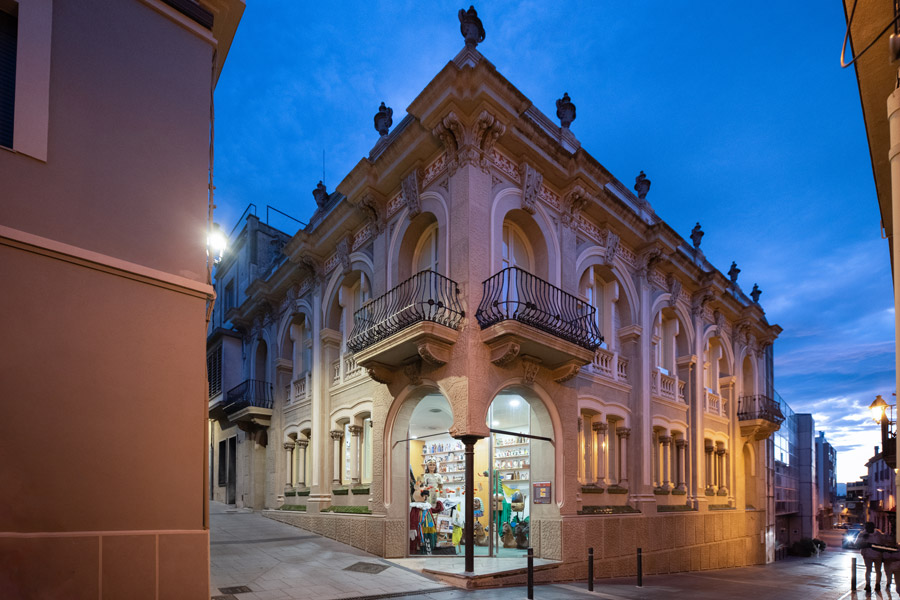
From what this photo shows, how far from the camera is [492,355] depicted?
40.2 ft

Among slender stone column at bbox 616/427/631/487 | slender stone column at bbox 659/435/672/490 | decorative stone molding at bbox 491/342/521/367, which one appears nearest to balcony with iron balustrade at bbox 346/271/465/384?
decorative stone molding at bbox 491/342/521/367

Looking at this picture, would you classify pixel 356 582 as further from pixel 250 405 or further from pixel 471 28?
pixel 250 405

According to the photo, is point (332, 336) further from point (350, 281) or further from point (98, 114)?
point (98, 114)

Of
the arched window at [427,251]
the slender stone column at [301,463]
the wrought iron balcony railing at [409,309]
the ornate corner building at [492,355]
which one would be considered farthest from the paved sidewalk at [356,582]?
the arched window at [427,251]

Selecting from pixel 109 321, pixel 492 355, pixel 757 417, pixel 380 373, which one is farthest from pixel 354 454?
pixel 757 417

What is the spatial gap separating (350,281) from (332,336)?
1712 mm

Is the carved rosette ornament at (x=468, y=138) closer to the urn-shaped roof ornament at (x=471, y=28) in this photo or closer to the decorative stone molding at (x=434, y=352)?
the urn-shaped roof ornament at (x=471, y=28)

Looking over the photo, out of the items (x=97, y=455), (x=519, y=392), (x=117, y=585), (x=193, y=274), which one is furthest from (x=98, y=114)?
(x=519, y=392)

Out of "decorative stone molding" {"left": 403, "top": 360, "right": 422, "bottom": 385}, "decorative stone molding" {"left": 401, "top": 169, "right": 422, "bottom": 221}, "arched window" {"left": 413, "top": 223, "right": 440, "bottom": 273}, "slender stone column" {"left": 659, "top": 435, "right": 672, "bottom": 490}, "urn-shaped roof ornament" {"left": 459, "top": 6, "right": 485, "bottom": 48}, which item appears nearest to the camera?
"urn-shaped roof ornament" {"left": 459, "top": 6, "right": 485, "bottom": 48}

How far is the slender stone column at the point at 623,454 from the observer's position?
1641 centimetres

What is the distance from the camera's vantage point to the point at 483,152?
506 inches

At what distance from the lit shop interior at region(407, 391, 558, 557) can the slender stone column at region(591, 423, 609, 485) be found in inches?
95.7

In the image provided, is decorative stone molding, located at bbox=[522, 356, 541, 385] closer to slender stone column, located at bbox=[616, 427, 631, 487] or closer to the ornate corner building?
the ornate corner building

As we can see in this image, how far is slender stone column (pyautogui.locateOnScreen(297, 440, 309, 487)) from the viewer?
19.5 meters
